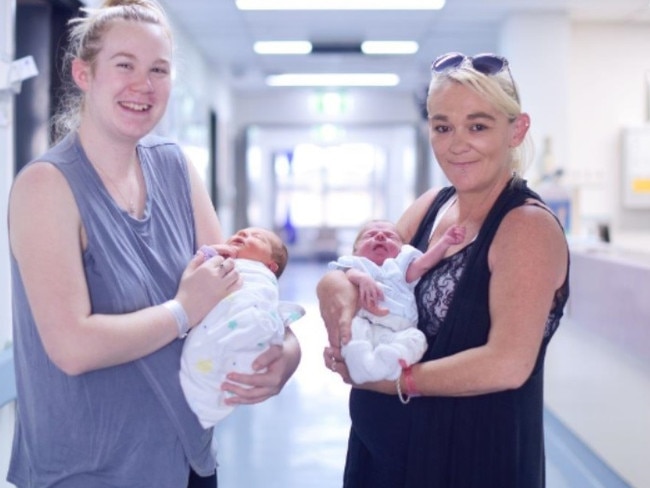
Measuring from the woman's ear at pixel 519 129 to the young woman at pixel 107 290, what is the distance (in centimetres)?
64

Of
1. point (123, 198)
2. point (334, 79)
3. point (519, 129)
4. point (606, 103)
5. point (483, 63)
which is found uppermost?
point (334, 79)

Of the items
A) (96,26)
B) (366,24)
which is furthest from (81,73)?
(366,24)

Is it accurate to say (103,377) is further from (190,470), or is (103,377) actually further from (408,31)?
(408,31)

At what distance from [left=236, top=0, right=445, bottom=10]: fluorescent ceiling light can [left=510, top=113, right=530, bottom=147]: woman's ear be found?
4981 millimetres

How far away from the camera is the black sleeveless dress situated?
4.93 ft

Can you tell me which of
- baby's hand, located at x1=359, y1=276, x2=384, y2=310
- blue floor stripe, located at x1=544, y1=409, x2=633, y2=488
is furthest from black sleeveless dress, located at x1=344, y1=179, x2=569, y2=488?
blue floor stripe, located at x1=544, y1=409, x2=633, y2=488

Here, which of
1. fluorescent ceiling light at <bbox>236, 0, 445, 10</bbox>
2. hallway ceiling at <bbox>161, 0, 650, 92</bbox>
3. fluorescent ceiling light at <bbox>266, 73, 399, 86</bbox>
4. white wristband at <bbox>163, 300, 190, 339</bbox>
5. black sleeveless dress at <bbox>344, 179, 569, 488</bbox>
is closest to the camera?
white wristband at <bbox>163, 300, 190, 339</bbox>

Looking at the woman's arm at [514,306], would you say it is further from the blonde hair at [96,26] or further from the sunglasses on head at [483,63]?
the blonde hair at [96,26]

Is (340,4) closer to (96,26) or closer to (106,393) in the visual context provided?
(96,26)

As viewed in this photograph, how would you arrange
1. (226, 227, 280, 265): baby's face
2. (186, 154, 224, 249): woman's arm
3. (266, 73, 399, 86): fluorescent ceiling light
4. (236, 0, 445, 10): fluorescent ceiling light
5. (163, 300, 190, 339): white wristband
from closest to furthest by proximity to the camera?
(163, 300, 190, 339): white wristband < (186, 154, 224, 249): woman's arm < (226, 227, 280, 265): baby's face < (236, 0, 445, 10): fluorescent ceiling light < (266, 73, 399, 86): fluorescent ceiling light

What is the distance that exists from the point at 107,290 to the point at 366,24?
6.24m

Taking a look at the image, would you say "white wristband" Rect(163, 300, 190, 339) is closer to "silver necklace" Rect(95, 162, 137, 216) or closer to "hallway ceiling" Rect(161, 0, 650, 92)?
"silver necklace" Rect(95, 162, 137, 216)

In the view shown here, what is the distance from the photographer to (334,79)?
10703 millimetres

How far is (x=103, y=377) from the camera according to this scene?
1352 mm
